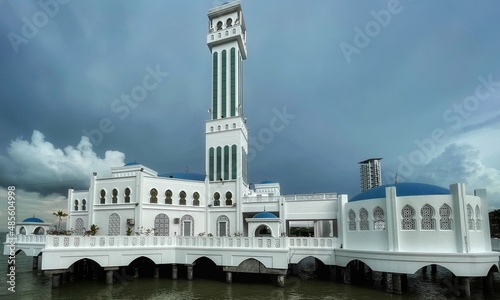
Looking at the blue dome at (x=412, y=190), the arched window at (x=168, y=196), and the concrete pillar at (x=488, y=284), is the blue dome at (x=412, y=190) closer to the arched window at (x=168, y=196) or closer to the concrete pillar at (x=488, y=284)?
the concrete pillar at (x=488, y=284)

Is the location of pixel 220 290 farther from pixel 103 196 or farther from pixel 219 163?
pixel 219 163

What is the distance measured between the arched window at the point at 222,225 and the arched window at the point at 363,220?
12037 mm

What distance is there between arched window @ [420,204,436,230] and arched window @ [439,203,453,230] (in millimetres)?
386

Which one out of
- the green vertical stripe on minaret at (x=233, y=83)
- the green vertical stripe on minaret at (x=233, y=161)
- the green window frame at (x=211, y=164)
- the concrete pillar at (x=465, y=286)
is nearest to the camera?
the concrete pillar at (x=465, y=286)

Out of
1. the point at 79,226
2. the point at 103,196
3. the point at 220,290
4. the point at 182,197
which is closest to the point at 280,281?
the point at 220,290

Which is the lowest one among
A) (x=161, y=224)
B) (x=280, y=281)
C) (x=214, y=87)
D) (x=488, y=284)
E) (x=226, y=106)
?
(x=280, y=281)

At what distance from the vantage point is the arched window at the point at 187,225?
28250 millimetres

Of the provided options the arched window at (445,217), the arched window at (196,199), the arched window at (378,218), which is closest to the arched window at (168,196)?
the arched window at (196,199)

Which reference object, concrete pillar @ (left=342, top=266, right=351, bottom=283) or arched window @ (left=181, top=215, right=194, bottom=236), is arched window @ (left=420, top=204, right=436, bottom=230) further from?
arched window @ (left=181, top=215, right=194, bottom=236)

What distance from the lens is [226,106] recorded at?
3428cm

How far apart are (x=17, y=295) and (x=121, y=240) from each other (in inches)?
232

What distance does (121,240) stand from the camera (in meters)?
21.8

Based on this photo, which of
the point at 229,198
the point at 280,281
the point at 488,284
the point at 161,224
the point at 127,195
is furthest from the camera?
the point at 229,198

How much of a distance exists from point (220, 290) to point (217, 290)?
0.17m
